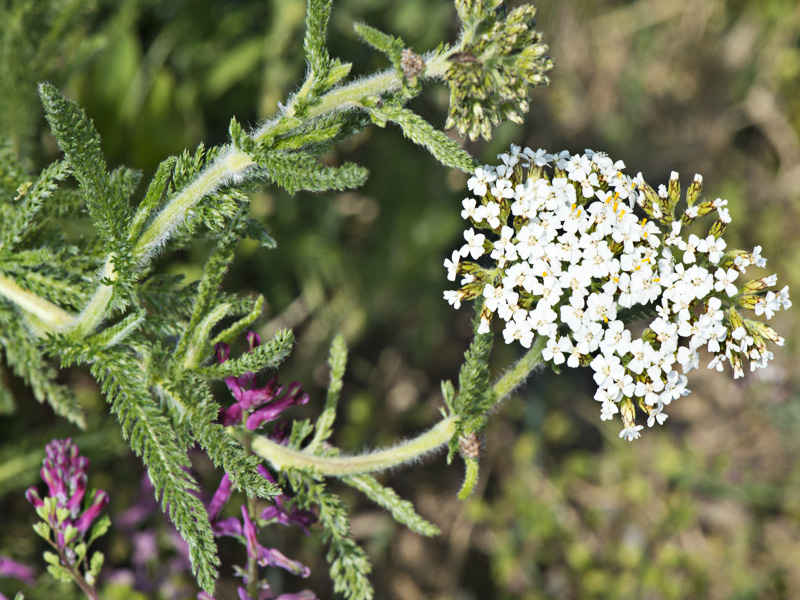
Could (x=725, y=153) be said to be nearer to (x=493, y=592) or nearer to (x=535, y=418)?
(x=535, y=418)

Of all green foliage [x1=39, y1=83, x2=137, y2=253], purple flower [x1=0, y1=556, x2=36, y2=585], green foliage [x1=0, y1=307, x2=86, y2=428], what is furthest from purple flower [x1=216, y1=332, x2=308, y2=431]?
purple flower [x1=0, y1=556, x2=36, y2=585]

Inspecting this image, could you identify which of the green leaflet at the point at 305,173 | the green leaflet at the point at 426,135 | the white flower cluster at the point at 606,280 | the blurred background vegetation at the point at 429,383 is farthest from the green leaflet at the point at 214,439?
the blurred background vegetation at the point at 429,383

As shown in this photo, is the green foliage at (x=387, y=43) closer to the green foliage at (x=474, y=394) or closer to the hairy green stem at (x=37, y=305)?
the green foliage at (x=474, y=394)

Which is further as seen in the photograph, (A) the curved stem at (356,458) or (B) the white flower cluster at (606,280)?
(A) the curved stem at (356,458)

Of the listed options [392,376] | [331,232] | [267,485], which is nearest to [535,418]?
[392,376]

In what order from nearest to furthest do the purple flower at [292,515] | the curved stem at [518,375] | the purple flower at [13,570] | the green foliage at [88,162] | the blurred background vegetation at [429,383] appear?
the green foliage at [88,162]
the curved stem at [518,375]
the purple flower at [292,515]
the purple flower at [13,570]
the blurred background vegetation at [429,383]

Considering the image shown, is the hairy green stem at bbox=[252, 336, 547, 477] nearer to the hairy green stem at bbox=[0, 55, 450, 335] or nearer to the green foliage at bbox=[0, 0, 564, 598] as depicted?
the green foliage at bbox=[0, 0, 564, 598]

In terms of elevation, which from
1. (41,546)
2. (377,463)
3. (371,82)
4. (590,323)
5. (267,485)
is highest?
(371,82)
